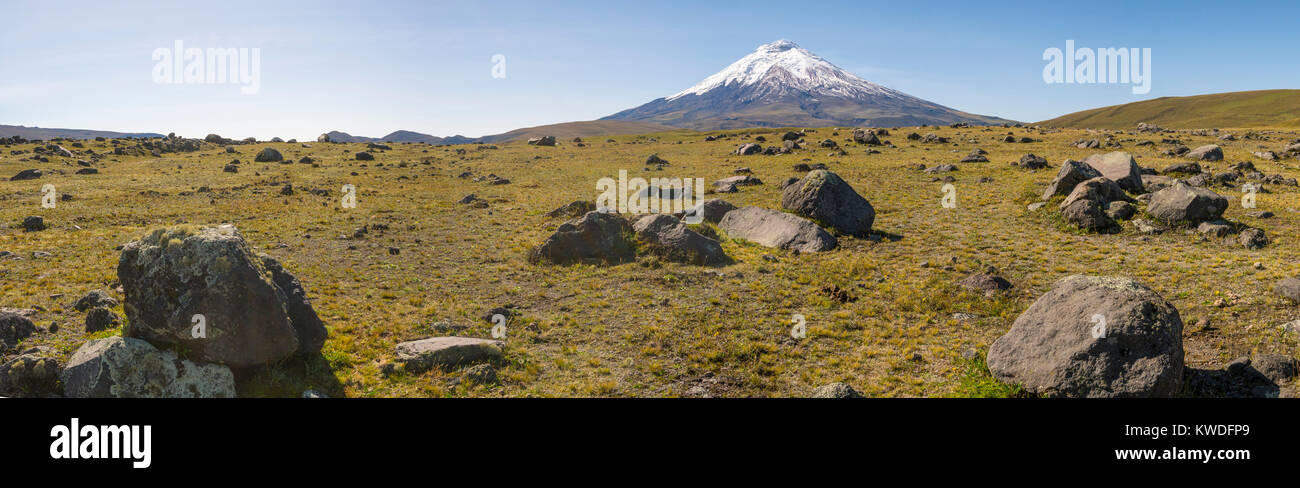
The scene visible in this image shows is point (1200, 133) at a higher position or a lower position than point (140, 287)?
higher

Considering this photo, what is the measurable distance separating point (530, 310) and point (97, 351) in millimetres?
10409

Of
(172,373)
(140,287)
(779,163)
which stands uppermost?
(779,163)

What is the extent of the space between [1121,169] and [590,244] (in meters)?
32.5

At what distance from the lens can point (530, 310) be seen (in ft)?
61.7

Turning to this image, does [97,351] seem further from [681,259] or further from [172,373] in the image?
[681,259]

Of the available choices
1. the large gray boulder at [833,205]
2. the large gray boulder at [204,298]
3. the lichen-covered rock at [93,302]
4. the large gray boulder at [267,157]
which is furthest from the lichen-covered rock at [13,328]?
the large gray boulder at [267,157]

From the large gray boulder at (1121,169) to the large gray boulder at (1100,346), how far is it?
88.6 ft

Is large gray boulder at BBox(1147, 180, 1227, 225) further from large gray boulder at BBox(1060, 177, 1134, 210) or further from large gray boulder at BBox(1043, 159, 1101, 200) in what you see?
large gray boulder at BBox(1043, 159, 1101, 200)

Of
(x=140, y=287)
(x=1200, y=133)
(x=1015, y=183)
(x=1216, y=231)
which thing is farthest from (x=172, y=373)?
(x=1200, y=133)

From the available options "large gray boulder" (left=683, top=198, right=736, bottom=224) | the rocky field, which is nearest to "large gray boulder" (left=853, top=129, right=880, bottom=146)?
the rocky field

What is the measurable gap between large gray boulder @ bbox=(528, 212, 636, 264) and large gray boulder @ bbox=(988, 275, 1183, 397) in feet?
48.9

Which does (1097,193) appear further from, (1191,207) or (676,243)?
(676,243)

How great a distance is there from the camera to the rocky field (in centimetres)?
1139
